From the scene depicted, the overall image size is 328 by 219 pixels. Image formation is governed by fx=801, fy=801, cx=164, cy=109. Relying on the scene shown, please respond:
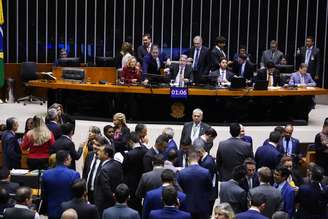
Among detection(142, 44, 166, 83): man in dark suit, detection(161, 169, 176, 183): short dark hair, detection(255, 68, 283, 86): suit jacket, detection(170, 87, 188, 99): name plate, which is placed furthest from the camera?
detection(142, 44, 166, 83): man in dark suit

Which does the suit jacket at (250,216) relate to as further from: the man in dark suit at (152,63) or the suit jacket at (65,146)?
the man in dark suit at (152,63)

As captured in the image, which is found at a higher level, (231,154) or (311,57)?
(311,57)

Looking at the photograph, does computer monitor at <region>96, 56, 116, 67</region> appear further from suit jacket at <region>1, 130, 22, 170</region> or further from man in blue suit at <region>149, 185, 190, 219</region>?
man in blue suit at <region>149, 185, 190, 219</region>

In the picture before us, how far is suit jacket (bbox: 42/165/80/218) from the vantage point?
10141 millimetres

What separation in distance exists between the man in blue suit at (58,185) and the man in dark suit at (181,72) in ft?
25.5

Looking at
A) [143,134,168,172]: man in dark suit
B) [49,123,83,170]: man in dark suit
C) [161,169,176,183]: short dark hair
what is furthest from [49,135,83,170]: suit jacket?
[161,169,176,183]: short dark hair

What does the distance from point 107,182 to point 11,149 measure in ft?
9.01

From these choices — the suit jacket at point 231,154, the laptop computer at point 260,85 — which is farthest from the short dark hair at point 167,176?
the laptop computer at point 260,85

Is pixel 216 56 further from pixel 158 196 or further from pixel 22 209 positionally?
pixel 22 209

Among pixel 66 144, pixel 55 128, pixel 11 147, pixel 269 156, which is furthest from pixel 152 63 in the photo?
pixel 269 156

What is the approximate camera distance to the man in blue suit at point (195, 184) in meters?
10.2

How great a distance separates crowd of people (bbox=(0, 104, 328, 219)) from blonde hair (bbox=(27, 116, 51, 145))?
15 millimetres

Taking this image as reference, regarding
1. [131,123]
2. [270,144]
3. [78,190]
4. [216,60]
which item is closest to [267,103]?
[216,60]

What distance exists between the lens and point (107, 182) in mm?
10312
